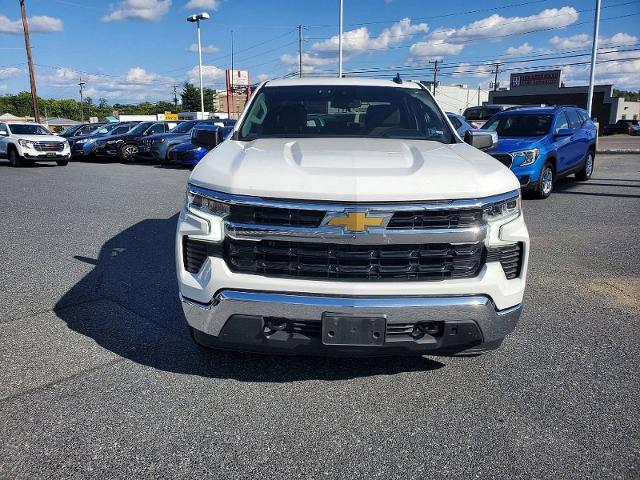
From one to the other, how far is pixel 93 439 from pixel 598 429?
2.64 m

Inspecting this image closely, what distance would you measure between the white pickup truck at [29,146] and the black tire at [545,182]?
16333 mm

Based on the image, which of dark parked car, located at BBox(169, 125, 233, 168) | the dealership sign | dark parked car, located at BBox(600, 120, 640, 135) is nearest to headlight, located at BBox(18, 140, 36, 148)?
dark parked car, located at BBox(169, 125, 233, 168)

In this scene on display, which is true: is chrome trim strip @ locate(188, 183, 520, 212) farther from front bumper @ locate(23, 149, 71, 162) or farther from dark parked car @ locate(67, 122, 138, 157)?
dark parked car @ locate(67, 122, 138, 157)

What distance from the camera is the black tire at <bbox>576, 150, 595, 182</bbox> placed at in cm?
1238

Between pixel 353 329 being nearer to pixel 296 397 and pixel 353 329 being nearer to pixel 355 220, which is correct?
pixel 355 220

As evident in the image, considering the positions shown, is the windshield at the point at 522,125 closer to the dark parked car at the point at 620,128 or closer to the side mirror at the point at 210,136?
the side mirror at the point at 210,136

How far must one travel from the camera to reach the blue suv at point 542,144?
962cm

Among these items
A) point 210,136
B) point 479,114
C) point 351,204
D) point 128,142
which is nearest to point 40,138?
point 128,142

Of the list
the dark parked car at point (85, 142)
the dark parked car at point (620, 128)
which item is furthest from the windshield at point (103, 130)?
the dark parked car at point (620, 128)

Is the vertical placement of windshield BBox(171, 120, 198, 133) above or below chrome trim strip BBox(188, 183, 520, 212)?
above

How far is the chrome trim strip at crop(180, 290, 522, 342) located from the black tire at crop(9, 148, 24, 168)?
62.2ft

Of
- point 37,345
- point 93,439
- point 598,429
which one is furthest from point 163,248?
point 598,429

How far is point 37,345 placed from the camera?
12.3 ft

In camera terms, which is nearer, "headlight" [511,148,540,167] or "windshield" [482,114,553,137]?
"headlight" [511,148,540,167]
